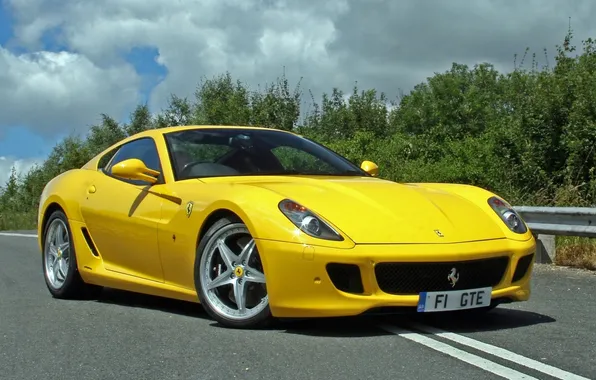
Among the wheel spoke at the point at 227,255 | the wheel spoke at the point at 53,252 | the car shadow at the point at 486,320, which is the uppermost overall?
the wheel spoke at the point at 227,255

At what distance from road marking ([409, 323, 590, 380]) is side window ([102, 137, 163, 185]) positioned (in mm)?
2077

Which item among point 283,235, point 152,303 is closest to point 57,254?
point 152,303

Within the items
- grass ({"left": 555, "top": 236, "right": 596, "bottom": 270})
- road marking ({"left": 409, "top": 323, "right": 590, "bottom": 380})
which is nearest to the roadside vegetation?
grass ({"left": 555, "top": 236, "right": 596, "bottom": 270})

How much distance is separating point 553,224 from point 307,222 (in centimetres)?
449

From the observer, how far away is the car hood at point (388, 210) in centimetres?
406

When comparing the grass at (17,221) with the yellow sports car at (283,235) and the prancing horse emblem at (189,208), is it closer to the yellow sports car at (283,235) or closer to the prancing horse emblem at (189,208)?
the yellow sports car at (283,235)

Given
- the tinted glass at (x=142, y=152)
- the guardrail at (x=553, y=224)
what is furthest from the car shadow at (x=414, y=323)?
the guardrail at (x=553, y=224)

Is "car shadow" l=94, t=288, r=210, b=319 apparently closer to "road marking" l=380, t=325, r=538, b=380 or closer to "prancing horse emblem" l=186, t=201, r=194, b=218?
"prancing horse emblem" l=186, t=201, r=194, b=218

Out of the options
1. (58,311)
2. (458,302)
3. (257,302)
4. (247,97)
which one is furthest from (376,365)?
(247,97)

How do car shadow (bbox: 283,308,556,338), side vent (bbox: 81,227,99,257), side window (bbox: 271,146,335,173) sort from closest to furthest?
1. car shadow (bbox: 283,308,556,338)
2. side window (bbox: 271,146,335,173)
3. side vent (bbox: 81,227,99,257)

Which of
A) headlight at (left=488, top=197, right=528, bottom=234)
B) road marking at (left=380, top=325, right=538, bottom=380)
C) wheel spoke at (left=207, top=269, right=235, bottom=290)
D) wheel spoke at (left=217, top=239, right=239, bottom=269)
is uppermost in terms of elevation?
headlight at (left=488, top=197, right=528, bottom=234)

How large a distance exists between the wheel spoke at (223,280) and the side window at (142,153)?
1045 mm

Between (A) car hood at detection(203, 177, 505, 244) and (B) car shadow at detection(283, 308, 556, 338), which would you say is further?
(B) car shadow at detection(283, 308, 556, 338)

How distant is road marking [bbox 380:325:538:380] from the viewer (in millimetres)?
3233
